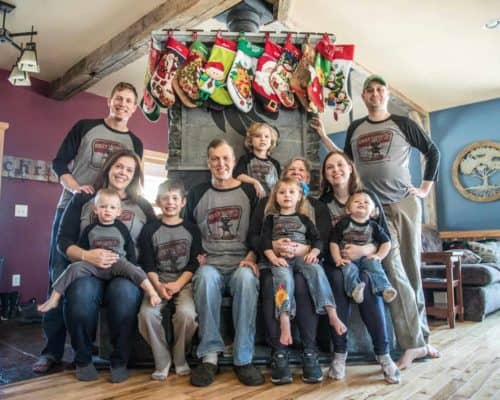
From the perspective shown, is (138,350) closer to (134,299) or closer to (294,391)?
(134,299)

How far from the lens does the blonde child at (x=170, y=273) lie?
1589 mm

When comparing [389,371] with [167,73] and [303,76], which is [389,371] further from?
[167,73]

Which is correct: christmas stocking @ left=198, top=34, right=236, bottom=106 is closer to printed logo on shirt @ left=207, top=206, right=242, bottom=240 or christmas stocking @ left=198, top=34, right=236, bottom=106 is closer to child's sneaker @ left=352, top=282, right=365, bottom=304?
printed logo on shirt @ left=207, top=206, right=242, bottom=240

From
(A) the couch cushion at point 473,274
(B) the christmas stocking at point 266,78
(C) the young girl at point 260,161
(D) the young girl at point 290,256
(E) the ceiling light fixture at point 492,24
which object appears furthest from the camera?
(E) the ceiling light fixture at point 492,24

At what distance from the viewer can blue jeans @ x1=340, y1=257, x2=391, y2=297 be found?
5.31 ft

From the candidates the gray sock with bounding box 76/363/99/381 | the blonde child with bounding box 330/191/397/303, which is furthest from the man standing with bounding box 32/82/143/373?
the blonde child with bounding box 330/191/397/303

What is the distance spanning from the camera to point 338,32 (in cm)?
348

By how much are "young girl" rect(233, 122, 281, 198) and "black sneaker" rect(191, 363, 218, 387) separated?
917mm

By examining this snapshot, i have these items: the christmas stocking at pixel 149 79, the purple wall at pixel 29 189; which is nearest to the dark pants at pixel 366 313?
the christmas stocking at pixel 149 79

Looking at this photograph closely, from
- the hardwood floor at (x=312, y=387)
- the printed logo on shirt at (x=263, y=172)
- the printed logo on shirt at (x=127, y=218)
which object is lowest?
the hardwood floor at (x=312, y=387)

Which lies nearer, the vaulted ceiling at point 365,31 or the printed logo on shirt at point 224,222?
the printed logo on shirt at point 224,222

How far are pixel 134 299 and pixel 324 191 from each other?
1.04 m

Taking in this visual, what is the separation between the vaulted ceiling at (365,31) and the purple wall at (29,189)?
0.32 metres

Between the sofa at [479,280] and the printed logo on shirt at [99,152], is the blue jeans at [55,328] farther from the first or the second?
the sofa at [479,280]
